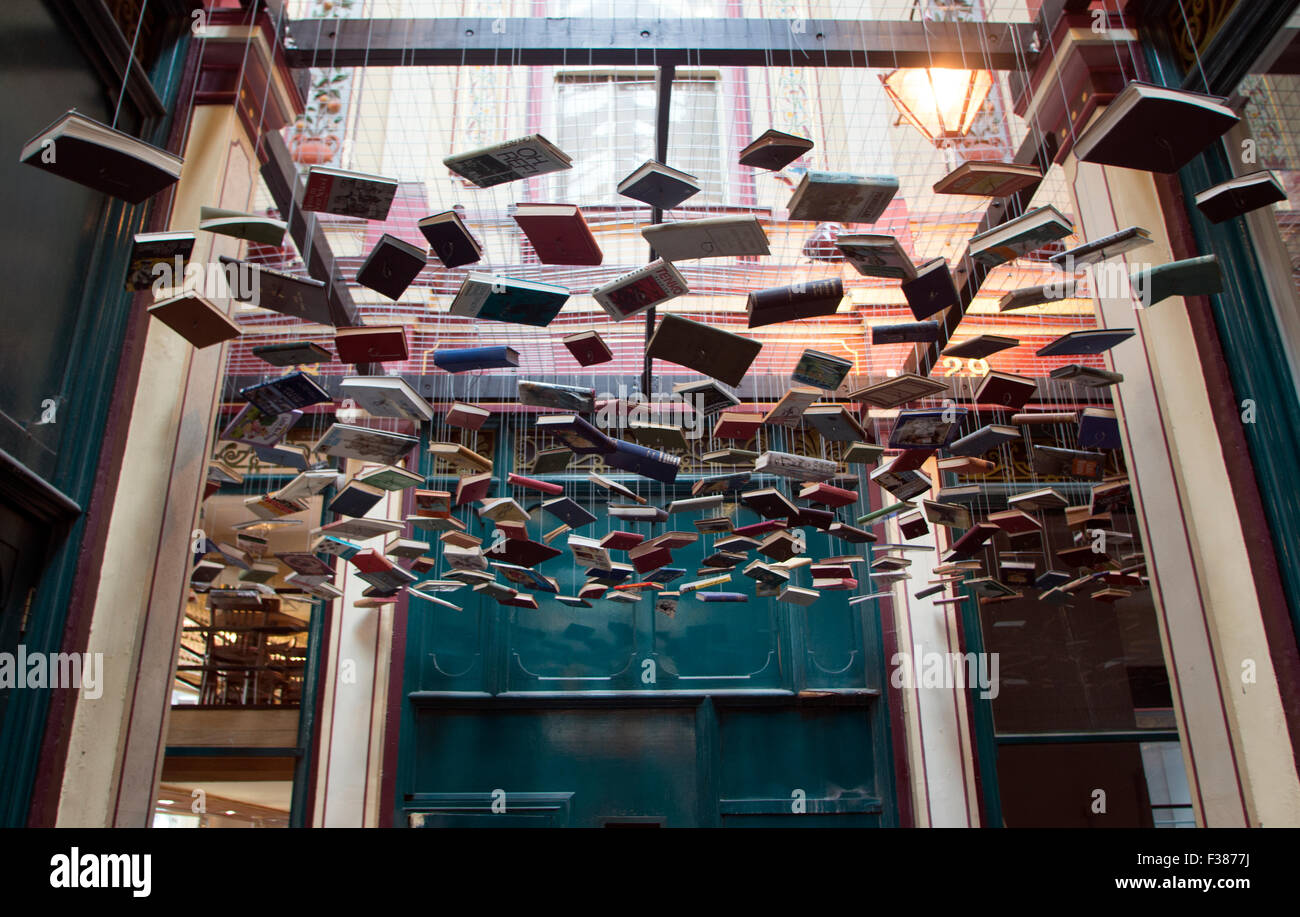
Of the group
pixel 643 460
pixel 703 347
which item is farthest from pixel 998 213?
pixel 643 460

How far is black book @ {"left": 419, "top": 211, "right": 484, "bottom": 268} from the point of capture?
2977 mm

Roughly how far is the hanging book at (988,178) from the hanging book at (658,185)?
2.63ft

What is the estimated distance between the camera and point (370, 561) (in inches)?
191

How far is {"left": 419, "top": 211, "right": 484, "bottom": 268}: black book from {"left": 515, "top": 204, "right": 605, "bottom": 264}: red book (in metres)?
0.19

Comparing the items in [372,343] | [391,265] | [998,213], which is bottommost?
[372,343]

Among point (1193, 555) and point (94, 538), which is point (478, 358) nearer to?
point (94, 538)

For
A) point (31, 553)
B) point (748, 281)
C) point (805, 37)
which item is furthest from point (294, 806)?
point (805, 37)

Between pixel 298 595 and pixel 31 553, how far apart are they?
3544 millimetres

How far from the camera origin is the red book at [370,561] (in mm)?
4812

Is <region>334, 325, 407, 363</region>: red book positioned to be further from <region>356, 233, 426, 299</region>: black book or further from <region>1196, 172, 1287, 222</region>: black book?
<region>1196, 172, 1287, 222</region>: black book

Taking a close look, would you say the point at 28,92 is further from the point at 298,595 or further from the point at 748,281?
the point at 298,595

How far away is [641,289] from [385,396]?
118cm

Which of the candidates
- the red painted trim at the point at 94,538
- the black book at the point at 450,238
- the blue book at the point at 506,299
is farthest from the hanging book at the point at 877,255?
the red painted trim at the point at 94,538

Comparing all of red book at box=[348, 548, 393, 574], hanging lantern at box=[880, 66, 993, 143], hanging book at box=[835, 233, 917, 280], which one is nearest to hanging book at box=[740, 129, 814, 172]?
hanging book at box=[835, 233, 917, 280]
